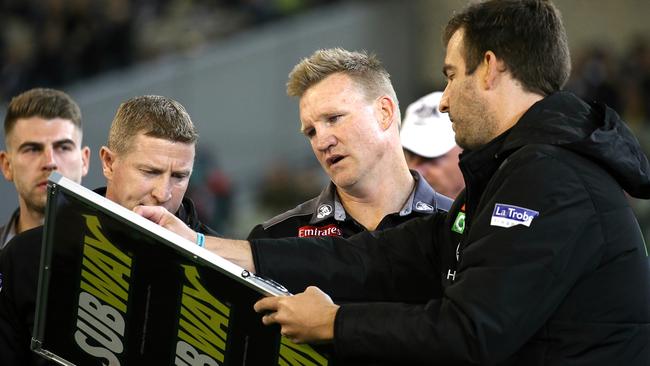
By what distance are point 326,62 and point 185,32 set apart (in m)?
9.99

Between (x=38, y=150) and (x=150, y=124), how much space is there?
3.72ft

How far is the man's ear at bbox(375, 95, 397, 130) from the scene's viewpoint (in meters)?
3.90

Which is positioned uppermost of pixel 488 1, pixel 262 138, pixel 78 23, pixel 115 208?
pixel 78 23

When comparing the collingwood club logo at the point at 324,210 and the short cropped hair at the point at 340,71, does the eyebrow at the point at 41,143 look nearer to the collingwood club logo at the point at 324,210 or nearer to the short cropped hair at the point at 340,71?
the short cropped hair at the point at 340,71

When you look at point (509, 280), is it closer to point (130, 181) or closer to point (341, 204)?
point (341, 204)

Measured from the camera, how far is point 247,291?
9.40 feet

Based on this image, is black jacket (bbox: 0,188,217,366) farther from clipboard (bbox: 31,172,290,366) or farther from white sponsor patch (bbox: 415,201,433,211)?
white sponsor patch (bbox: 415,201,433,211)

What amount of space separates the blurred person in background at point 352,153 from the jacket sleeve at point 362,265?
511 mm

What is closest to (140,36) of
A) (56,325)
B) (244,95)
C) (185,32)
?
(185,32)

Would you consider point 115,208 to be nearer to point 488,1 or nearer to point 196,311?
point 196,311

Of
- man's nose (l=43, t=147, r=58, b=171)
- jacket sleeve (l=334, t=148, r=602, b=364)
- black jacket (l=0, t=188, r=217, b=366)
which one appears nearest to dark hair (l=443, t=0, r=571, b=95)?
jacket sleeve (l=334, t=148, r=602, b=364)

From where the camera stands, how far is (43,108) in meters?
4.70

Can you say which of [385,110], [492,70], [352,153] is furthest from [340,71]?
[492,70]

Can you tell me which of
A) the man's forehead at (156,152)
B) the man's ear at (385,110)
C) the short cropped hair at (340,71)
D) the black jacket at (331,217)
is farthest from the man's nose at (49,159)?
the man's ear at (385,110)
